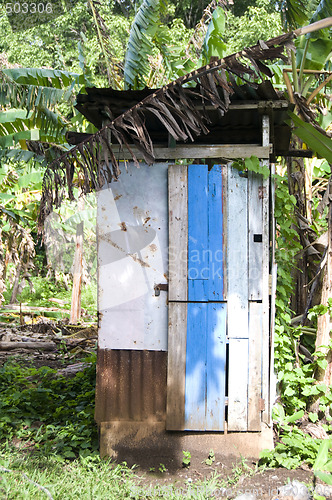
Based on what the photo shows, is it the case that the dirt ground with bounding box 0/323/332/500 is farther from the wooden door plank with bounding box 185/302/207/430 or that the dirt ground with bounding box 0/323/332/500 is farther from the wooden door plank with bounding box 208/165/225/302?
the wooden door plank with bounding box 208/165/225/302

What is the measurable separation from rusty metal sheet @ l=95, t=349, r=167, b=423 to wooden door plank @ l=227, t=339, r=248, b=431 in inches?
23.3

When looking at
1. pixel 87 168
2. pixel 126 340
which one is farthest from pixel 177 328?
pixel 87 168

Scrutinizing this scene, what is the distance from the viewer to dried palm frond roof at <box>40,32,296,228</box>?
4.14m

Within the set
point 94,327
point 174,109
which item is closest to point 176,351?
point 174,109

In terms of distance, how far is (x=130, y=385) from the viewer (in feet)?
16.3

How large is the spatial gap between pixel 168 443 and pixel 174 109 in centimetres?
291

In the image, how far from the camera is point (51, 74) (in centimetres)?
708

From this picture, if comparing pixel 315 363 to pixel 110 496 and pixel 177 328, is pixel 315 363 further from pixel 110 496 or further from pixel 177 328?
pixel 110 496

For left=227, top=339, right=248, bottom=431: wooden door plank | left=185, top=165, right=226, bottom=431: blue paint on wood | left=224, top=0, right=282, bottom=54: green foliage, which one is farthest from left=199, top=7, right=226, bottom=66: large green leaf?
left=224, top=0, right=282, bottom=54: green foliage

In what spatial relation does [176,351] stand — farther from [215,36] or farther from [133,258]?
[215,36]

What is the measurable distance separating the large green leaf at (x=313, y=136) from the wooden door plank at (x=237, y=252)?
0.73 metres

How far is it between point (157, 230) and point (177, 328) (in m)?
0.90

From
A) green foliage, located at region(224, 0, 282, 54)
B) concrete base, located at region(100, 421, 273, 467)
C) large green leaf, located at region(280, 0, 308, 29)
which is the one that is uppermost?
green foliage, located at region(224, 0, 282, 54)

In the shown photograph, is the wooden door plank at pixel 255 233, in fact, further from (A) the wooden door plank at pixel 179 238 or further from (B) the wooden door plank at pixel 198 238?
(A) the wooden door plank at pixel 179 238
